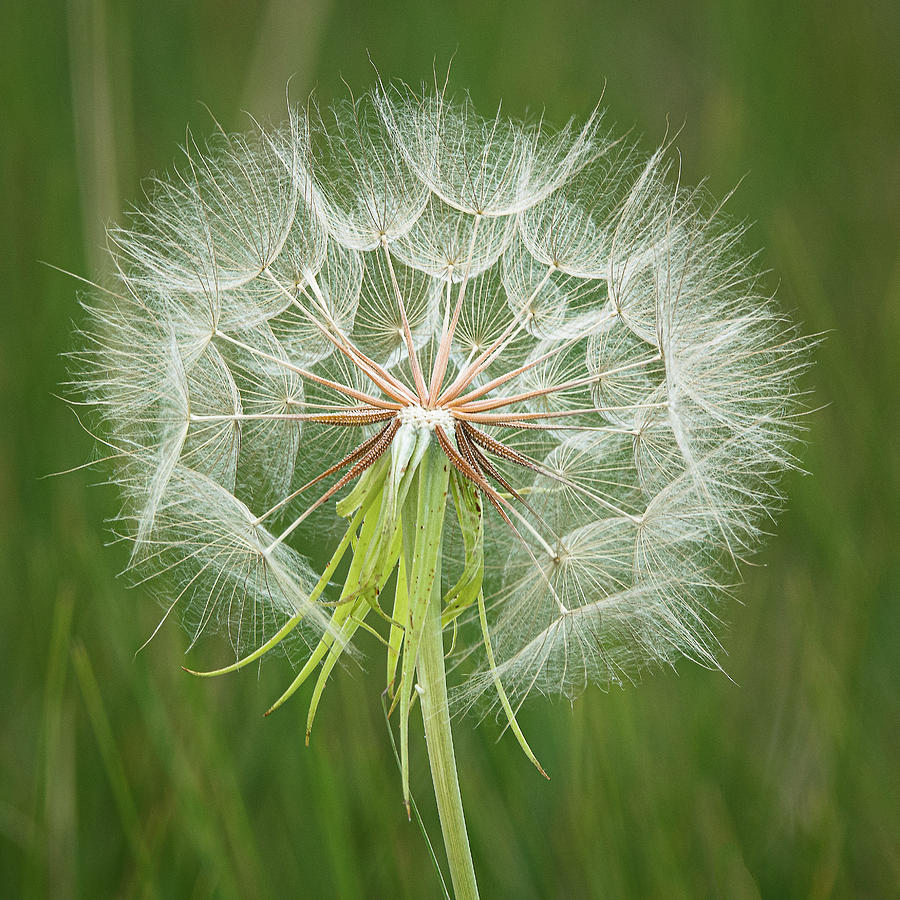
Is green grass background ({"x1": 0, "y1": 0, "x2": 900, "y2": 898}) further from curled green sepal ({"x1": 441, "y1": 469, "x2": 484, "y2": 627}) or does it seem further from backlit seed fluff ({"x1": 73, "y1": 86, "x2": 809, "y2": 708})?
curled green sepal ({"x1": 441, "y1": 469, "x2": 484, "y2": 627})

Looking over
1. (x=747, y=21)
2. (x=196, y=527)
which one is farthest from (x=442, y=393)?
(x=747, y=21)

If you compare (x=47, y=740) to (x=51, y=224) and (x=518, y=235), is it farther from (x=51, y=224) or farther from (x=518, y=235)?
(x=51, y=224)

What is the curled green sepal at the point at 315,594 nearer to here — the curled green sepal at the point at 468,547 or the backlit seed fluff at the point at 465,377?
the backlit seed fluff at the point at 465,377

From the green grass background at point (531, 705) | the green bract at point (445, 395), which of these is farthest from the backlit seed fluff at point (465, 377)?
the green grass background at point (531, 705)

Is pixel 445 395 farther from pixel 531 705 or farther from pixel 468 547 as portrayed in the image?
pixel 531 705

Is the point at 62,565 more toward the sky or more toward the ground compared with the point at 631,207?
more toward the ground

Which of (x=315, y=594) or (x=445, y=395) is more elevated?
(x=445, y=395)

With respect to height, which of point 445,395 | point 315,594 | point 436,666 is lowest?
point 436,666

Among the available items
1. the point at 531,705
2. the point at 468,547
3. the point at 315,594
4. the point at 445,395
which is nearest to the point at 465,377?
the point at 445,395
